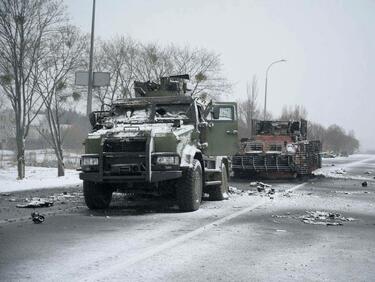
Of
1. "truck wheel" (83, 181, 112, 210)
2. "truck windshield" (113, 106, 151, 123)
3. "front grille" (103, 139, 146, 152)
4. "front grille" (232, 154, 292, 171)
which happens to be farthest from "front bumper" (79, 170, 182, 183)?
"front grille" (232, 154, 292, 171)

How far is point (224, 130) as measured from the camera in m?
13.0

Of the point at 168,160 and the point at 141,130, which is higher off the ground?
→ the point at 141,130

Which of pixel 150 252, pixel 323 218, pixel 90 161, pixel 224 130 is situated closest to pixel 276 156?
pixel 224 130

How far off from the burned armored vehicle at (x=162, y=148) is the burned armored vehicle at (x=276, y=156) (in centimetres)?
940

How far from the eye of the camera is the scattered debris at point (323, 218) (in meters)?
9.54

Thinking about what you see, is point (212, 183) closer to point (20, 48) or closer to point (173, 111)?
point (173, 111)

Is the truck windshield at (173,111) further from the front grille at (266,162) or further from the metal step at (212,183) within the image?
A: the front grille at (266,162)

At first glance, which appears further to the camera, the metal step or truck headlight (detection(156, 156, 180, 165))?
the metal step

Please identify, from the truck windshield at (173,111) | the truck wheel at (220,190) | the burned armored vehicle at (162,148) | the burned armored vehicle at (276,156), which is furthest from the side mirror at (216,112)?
the burned armored vehicle at (276,156)

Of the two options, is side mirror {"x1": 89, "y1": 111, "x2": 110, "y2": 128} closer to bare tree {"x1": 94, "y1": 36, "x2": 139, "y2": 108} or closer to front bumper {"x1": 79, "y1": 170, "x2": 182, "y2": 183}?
front bumper {"x1": 79, "y1": 170, "x2": 182, "y2": 183}

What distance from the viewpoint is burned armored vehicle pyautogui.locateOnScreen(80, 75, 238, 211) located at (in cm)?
1013

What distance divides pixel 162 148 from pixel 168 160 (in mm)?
271

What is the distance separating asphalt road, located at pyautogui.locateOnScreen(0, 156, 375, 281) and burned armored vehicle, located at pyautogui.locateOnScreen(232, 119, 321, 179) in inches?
407

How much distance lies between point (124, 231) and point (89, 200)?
3.07 meters
